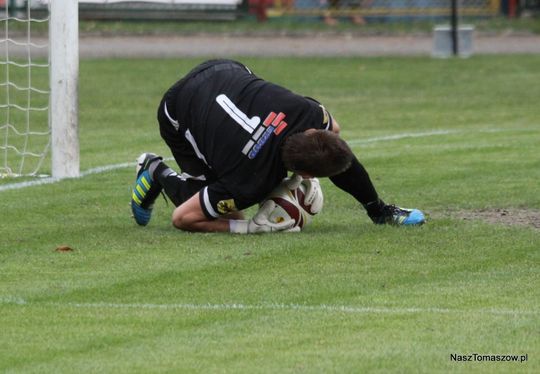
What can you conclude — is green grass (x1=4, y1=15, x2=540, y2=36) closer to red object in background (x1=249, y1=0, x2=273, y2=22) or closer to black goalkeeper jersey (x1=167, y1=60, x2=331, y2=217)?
red object in background (x1=249, y1=0, x2=273, y2=22)

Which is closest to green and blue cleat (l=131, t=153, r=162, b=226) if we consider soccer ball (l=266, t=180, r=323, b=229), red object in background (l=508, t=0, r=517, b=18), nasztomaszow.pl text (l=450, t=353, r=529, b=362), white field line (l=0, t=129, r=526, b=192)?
soccer ball (l=266, t=180, r=323, b=229)

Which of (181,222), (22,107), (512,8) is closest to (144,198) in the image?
(181,222)

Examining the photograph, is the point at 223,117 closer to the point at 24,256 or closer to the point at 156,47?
the point at 24,256

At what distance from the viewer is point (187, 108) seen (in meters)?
8.97

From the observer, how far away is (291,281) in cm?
730

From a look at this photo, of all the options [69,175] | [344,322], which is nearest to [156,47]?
[69,175]

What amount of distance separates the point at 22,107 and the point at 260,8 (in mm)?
13503

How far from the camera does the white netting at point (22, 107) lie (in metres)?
12.4

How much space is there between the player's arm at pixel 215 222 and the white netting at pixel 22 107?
3.27 meters

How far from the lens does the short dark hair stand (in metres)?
8.28

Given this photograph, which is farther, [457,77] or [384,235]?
[457,77]

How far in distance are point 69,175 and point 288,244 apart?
374 centimetres

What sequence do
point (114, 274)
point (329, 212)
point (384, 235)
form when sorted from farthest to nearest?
point (329, 212), point (384, 235), point (114, 274)

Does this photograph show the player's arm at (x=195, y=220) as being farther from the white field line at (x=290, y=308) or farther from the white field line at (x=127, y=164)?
the white field line at (x=127, y=164)
